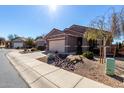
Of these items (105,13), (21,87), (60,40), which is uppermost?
(105,13)

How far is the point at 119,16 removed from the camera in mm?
12445

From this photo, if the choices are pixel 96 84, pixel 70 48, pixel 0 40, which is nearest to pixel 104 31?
pixel 96 84

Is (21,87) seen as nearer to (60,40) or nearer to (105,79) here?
(105,79)

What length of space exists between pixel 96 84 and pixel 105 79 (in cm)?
108

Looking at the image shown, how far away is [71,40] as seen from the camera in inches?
947

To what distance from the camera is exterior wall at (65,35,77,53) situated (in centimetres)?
2356

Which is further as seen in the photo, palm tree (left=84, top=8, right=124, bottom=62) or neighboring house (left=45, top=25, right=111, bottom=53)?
neighboring house (left=45, top=25, right=111, bottom=53)

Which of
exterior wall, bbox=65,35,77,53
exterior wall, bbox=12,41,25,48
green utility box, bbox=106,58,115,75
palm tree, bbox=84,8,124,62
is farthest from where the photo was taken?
exterior wall, bbox=12,41,25,48

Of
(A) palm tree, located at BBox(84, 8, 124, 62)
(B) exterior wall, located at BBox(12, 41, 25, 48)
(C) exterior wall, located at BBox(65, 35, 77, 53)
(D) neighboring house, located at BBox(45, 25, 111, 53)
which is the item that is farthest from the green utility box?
(B) exterior wall, located at BBox(12, 41, 25, 48)

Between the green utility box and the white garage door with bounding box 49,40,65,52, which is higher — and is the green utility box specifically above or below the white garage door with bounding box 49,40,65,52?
below

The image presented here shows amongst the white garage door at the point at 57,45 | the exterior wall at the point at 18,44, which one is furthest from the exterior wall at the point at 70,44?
the exterior wall at the point at 18,44

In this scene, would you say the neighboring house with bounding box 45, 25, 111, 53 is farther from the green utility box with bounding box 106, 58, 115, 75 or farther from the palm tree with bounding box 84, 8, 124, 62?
the green utility box with bounding box 106, 58, 115, 75

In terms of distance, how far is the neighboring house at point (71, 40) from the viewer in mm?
23625

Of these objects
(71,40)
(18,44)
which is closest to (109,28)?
(71,40)
